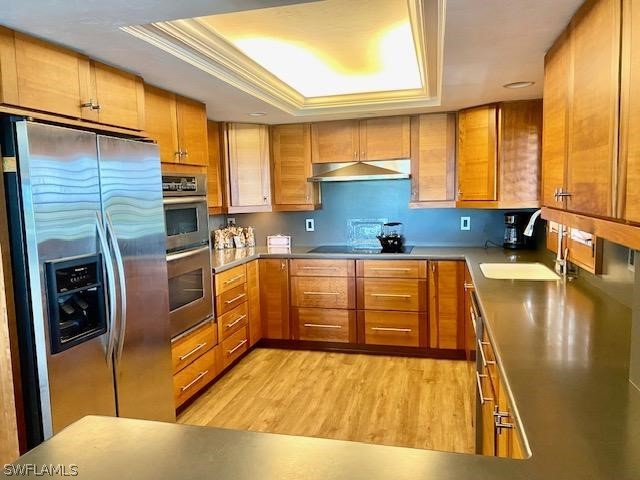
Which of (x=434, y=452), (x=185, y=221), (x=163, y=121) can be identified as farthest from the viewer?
(x=185, y=221)

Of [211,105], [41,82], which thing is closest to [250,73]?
[211,105]

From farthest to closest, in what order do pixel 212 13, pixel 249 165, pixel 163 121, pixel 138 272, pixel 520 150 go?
1. pixel 249 165
2. pixel 520 150
3. pixel 163 121
4. pixel 138 272
5. pixel 212 13

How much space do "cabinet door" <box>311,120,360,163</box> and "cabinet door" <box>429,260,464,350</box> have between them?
126 centimetres

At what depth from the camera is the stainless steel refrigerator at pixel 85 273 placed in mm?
1822

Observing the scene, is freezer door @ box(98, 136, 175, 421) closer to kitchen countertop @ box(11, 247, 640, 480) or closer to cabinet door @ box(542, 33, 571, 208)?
kitchen countertop @ box(11, 247, 640, 480)

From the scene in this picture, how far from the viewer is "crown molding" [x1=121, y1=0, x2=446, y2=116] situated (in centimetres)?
204

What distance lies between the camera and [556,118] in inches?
74.2

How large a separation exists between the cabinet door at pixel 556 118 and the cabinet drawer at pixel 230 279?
228cm

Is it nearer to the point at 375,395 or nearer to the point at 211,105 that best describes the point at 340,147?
the point at 211,105

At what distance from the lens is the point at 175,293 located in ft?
9.41

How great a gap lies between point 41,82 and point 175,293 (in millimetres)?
1403

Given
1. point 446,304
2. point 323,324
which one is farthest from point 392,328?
point 323,324

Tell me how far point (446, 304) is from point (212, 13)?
2.84m

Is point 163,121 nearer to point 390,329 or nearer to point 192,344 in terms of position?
point 192,344
